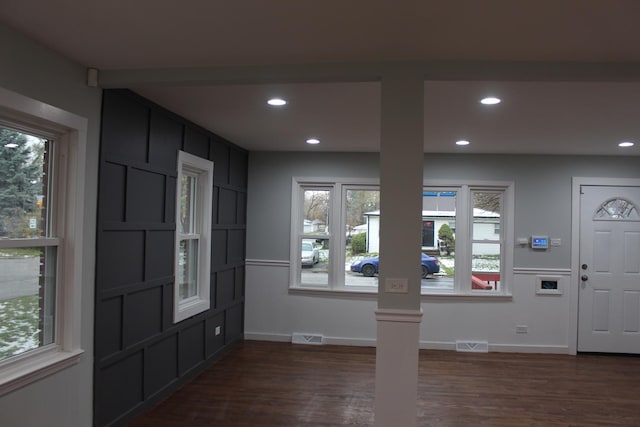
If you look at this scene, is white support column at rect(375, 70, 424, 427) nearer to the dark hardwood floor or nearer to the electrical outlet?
the electrical outlet

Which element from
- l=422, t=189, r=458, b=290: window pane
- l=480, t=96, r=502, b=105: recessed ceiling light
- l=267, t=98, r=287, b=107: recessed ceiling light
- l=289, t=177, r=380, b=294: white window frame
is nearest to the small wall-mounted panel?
l=422, t=189, r=458, b=290: window pane

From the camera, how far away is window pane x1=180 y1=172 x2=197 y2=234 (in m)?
A: 4.68

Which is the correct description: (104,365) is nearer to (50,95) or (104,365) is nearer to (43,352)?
(43,352)

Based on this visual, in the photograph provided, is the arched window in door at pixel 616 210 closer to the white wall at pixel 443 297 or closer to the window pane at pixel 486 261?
the white wall at pixel 443 297

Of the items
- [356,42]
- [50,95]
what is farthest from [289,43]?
[50,95]

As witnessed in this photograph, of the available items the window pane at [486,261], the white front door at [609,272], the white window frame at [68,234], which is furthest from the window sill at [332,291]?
the white window frame at [68,234]

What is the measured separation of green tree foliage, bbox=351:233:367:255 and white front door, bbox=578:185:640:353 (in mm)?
2640

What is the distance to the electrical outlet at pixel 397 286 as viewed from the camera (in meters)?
2.66

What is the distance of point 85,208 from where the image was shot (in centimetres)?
299

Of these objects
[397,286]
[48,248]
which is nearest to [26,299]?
[48,248]

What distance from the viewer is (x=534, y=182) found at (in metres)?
6.02

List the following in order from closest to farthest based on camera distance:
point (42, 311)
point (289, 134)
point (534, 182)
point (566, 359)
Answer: point (42, 311)
point (289, 134)
point (566, 359)
point (534, 182)

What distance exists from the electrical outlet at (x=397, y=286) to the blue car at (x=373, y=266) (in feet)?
11.8

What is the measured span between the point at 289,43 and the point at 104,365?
2369mm
